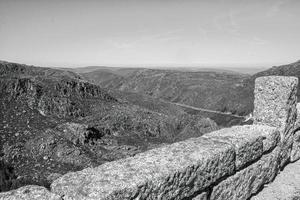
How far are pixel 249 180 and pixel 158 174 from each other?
2.43 metres

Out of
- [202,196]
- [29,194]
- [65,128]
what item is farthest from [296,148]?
[65,128]

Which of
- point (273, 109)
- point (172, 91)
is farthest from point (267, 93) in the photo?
point (172, 91)

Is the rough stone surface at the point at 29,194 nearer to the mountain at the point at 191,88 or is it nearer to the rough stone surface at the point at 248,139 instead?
the rough stone surface at the point at 248,139

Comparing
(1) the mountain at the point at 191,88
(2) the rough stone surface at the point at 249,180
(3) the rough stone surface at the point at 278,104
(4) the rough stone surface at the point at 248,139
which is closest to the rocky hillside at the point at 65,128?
(4) the rough stone surface at the point at 248,139

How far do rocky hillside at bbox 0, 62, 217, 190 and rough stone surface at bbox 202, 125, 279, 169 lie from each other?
49.5 feet

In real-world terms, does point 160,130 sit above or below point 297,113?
Result: below

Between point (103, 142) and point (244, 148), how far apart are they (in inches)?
935

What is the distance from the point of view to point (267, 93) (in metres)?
6.47

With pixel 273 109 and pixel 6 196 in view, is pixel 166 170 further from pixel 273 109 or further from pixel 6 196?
pixel 273 109

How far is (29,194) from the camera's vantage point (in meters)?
3.31

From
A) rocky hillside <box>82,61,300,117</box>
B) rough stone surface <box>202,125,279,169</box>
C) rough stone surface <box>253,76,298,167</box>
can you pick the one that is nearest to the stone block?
rough stone surface <box>253,76,298,167</box>

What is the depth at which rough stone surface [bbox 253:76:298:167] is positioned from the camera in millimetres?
6340

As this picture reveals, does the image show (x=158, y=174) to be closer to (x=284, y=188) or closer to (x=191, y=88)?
(x=284, y=188)

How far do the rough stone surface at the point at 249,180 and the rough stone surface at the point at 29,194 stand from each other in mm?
2613
